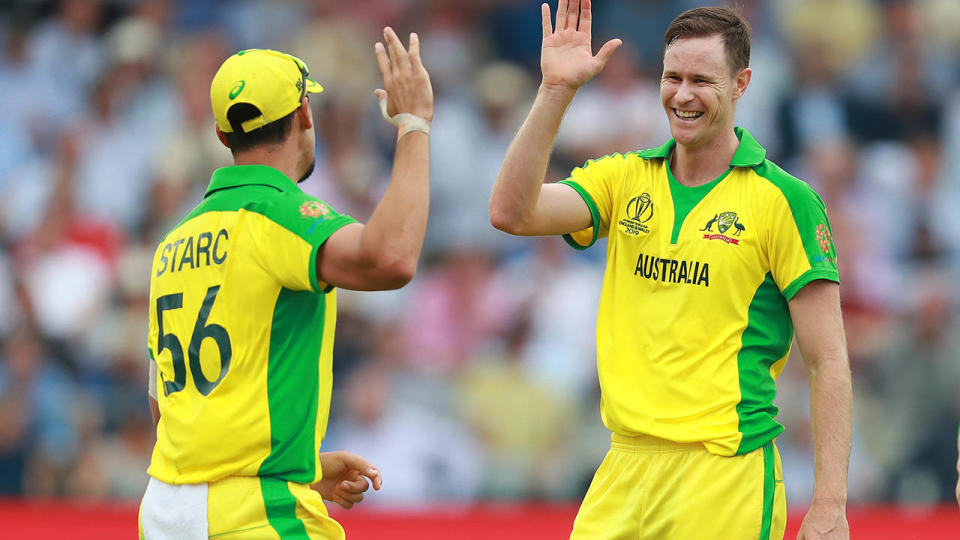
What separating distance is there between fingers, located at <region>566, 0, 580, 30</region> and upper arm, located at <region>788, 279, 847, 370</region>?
3.97 feet

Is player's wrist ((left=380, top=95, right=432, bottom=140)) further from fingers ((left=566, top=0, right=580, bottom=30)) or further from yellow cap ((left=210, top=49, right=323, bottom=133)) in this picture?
fingers ((left=566, top=0, right=580, bottom=30))

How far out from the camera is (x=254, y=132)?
4.20 metres

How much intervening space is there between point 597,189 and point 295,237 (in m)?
1.29

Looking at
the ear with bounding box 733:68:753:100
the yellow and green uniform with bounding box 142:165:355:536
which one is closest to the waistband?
the yellow and green uniform with bounding box 142:165:355:536

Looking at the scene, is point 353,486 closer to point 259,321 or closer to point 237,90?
point 259,321

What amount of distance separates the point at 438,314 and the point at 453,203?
118cm

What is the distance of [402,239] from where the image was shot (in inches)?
150

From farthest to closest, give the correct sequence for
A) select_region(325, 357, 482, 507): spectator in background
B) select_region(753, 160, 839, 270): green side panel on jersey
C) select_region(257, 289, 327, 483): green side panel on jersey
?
→ 1. select_region(325, 357, 482, 507): spectator in background
2. select_region(753, 160, 839, 270): green side panel on jersey
3. select_region(257, 289, 327, 483): green side panel on jersey

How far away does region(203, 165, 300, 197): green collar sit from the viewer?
413cm

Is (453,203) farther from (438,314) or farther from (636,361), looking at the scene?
(636,361)

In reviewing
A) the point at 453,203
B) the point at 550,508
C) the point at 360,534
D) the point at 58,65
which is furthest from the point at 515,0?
the point at 360,534

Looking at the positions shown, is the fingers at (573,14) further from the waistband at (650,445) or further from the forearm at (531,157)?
the waistband at (650,445)

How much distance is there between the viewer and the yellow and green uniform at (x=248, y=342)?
13.0 ft

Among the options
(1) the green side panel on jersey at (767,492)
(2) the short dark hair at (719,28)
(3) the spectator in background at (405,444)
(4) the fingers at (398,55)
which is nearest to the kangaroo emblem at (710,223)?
(2) the short dark hair at (719,28)
